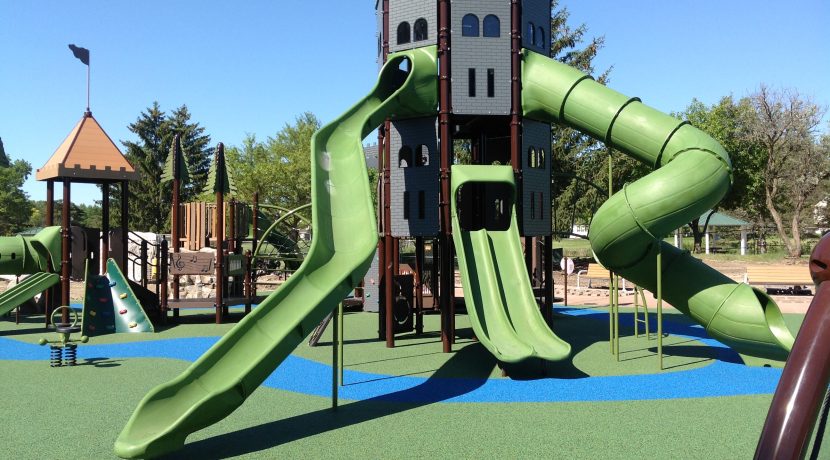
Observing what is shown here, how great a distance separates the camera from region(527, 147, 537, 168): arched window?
16105 mm

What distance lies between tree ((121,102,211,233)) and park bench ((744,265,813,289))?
49.7m

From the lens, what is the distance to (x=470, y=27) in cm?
1550

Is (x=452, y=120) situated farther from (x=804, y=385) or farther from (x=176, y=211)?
(x=804, y=385)

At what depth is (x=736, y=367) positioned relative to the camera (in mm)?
13133

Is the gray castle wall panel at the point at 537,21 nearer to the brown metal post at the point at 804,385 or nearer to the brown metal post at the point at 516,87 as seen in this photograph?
the brown metal post at the point at 516,87

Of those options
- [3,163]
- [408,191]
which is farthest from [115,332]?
[3,163]

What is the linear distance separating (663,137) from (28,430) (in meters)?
12.7

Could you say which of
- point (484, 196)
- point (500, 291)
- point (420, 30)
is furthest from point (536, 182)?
point (420, 30)

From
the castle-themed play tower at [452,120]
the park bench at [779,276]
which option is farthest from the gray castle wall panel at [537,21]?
the park bench at [779,276]

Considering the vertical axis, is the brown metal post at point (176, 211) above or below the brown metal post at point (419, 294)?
above

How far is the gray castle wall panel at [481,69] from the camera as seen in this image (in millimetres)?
15336

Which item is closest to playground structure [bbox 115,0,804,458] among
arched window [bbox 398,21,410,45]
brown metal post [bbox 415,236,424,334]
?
arched window [bbox 398,21,410,45]

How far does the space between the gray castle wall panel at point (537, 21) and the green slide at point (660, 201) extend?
975 millimetres

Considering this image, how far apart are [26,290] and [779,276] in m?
30.0
